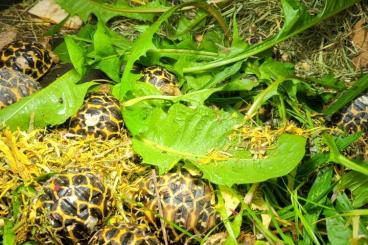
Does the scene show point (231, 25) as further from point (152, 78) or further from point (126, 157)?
point (126, 157)

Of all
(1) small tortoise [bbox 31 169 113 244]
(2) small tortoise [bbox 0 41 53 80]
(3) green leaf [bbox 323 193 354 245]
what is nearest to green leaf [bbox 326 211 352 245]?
(3) green leaf [bbox 323 193 354 245]

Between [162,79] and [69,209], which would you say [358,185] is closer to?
[162,79]

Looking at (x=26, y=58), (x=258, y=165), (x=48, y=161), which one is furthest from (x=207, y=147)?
(x=26, y=58)

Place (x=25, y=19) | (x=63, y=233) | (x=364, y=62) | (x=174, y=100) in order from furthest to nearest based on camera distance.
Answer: (x=25, y=19) → (x=364, y=62) → (x=174, y=100) → (x=63, y=233)

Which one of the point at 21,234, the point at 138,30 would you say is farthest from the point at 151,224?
the point at 138,30

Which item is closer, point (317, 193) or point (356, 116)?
point (317, 193)

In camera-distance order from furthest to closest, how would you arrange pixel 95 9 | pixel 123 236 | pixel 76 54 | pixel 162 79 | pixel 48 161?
pixel 95 9 < pixel 162 79 < pixel 76 54 < pixel 48 161 < pixel 123 236

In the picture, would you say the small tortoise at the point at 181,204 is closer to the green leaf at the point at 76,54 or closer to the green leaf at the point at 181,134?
the green leaf at the point at 181,134
